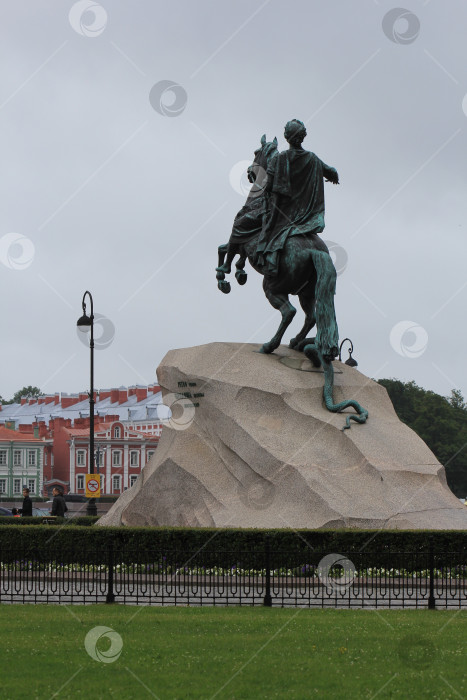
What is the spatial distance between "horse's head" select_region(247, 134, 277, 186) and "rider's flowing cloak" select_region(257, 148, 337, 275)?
18.8 inches

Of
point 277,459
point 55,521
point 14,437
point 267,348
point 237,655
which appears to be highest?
point 14,437

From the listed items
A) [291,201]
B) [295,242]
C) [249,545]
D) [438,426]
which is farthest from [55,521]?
[438,426]

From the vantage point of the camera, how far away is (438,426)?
71.4 metres

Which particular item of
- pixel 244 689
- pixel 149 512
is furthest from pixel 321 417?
pixel 244 689

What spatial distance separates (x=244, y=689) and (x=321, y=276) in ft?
34.5

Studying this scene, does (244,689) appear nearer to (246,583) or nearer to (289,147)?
(246,583)

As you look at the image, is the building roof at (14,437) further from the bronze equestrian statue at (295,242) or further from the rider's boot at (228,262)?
the bronze equestrian statue at (295,242)

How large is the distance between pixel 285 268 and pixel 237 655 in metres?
9.95

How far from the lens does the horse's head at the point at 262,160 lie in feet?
58.0

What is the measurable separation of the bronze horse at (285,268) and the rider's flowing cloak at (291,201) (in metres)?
0.19

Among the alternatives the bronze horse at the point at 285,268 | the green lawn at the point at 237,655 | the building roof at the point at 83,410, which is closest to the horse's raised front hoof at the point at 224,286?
the bronze horse at the point at 285,268

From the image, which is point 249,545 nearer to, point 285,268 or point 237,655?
point 285,268

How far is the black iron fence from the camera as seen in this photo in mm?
11453

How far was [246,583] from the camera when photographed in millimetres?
12609
